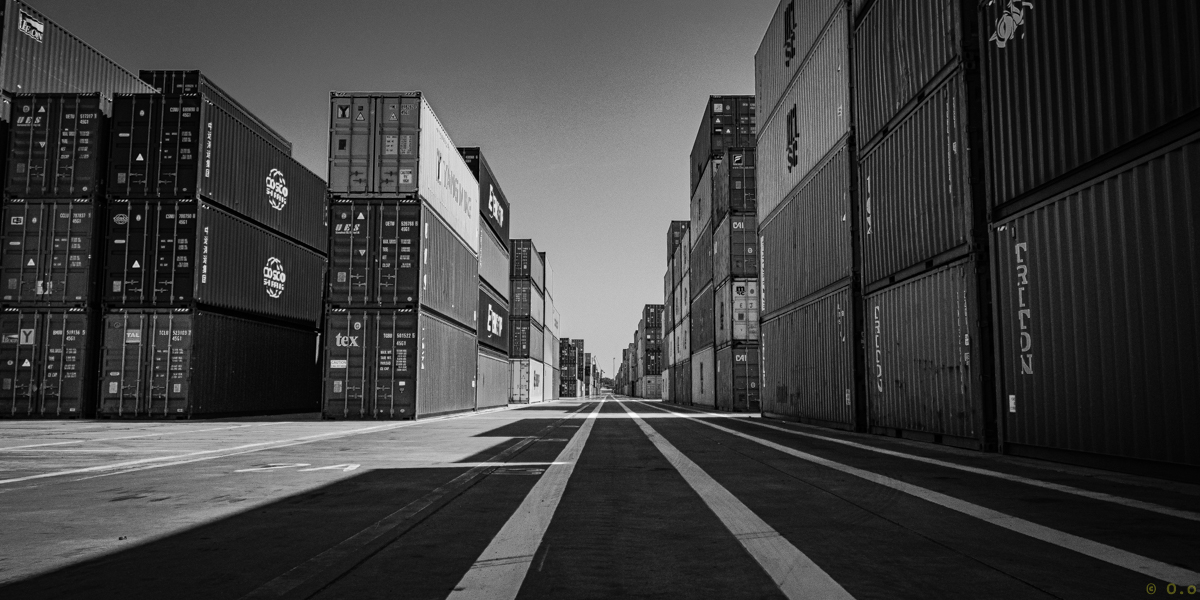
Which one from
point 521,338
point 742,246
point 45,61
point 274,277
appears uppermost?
point 45,61

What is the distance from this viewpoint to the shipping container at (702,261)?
3700 cm

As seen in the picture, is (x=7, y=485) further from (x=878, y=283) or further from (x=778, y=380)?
(x=778, y=380)

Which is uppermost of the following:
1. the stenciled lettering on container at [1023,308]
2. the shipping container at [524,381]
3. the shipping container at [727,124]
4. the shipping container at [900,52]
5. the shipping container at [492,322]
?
the shipping container at [727,124]

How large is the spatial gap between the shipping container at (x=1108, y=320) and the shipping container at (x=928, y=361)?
75cm

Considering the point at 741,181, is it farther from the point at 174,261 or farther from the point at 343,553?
the point at 343,553

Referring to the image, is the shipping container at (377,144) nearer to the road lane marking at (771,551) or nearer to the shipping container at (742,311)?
the shipping container at (742,311)

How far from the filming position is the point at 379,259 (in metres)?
21.3

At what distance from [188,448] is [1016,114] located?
12.9 meters

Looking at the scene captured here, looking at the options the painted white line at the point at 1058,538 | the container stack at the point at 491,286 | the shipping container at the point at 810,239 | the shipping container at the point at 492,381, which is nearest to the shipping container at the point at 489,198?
the container stack at the point at 491,286

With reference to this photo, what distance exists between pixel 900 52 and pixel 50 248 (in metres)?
23.2

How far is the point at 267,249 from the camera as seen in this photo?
81.4 ft

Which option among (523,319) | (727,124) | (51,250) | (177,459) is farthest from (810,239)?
(523,319)

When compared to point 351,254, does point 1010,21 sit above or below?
above

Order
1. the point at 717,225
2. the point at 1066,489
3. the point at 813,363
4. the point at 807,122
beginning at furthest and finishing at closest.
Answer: the point at 717,225
the point at 807,122
the point at 813,363
the point at 1066,489
